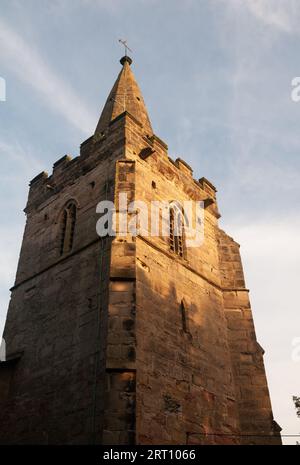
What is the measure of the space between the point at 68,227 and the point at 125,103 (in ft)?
23.1

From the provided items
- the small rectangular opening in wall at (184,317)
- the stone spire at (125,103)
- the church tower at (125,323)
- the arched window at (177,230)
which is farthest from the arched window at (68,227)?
the stone spire at (125,103)

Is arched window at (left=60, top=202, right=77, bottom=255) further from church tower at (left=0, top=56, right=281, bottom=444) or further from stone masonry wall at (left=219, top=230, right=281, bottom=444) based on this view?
stone masonry wall at (left=219, top=230, right=281, bottom=444)

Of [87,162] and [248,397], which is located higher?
[87,162]

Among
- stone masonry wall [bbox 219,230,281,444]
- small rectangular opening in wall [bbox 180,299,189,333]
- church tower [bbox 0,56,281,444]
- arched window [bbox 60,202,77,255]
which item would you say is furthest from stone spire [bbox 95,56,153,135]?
small rectangular opening in wall [bbox 180,299,189,333]

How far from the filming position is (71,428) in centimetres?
909

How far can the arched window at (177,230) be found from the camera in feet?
43.2

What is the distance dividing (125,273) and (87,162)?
5.37m

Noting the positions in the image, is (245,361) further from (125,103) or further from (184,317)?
(125,103)

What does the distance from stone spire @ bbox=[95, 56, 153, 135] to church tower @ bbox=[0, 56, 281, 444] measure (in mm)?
2862

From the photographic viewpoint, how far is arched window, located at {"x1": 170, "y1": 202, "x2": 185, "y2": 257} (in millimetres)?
13180

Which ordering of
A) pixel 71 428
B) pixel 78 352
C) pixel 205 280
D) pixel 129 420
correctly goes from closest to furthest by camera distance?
pixel 129 420 → pixel 71 428 → pixel 78 352 → pixel 205 280

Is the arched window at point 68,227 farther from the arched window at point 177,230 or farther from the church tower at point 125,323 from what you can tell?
the arched window at point 177,230

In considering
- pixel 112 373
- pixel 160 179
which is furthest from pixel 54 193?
pixel 112 373

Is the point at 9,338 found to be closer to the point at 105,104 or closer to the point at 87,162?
the point at 87,162
